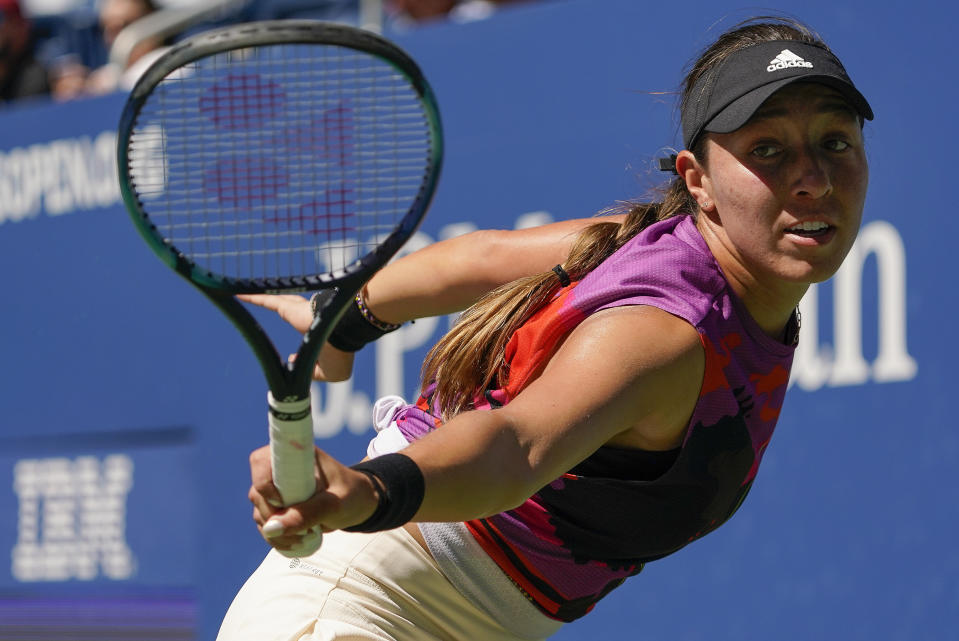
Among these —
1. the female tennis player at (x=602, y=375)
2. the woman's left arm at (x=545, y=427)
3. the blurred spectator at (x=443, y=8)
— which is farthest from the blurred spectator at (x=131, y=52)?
the woman's left arm at (x=545, y=427)

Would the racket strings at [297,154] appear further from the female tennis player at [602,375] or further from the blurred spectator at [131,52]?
the blurred spectator at [131,52]

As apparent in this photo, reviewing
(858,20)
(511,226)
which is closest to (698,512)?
(858,20)

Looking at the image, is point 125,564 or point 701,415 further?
point 125,564

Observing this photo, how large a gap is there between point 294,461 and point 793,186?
2.76ft

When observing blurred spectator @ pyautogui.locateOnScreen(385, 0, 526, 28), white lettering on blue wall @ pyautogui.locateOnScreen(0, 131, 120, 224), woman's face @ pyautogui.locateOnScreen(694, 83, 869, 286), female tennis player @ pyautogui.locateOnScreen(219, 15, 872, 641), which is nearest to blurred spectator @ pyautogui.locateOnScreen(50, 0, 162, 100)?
white lettering on blue wall @ pyautogui.locateOnScreen(0, 131, 120, 224)

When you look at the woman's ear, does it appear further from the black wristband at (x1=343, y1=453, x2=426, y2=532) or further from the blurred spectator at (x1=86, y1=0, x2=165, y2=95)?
the blurred spectator at (x1=86, y1=0, x2=165, y2=95)

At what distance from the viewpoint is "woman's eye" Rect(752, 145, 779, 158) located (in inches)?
73.4

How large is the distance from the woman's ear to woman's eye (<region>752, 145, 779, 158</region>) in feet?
0.34

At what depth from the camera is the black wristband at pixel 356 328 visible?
2.29m

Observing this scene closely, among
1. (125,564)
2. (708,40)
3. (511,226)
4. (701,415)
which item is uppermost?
(708,40)

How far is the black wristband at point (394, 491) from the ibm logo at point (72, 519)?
12.7 ft

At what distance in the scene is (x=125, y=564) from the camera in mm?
5059

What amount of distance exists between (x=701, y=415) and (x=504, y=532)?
1.24 ft

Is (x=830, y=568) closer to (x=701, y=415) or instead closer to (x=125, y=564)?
(x=701, y=415)
